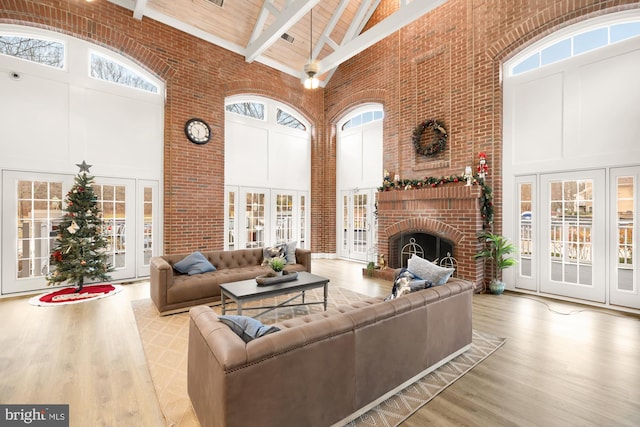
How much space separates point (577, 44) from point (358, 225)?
5.54 meters

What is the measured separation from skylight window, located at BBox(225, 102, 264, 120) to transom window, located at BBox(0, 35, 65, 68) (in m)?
3.10

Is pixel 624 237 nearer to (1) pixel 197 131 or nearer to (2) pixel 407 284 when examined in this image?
(2) pixel 407 284

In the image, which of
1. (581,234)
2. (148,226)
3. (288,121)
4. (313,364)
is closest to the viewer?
(313,364)

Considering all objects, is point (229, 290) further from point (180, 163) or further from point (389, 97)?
point (389, 97)

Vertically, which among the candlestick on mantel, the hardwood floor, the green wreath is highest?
the green wreath

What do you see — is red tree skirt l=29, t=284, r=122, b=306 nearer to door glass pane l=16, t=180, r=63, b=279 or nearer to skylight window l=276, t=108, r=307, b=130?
door glass pane l=16, t=180, r=63, b=279

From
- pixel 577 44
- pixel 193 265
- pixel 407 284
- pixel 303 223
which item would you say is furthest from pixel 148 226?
pixel 577 44

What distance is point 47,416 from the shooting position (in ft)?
6.79

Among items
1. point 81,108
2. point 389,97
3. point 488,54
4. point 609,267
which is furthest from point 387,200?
point 81,108

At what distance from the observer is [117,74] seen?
5.76 m

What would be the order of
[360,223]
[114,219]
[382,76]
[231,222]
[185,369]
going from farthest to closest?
[360,223], [231,222], [382,76], [114,219], [185,369]

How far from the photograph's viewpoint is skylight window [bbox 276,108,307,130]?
8258 millimetres

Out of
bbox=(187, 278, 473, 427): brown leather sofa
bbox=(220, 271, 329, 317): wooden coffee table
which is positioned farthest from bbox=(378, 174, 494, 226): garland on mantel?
bbox=(187, 278, 473, 427): brown leather sofa

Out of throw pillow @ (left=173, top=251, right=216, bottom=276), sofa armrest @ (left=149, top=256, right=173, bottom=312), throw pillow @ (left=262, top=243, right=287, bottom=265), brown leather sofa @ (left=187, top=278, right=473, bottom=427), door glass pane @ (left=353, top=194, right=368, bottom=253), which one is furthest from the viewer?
door glass pane @ (left=353, top=194, right=368, bottom=253)
